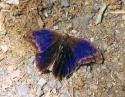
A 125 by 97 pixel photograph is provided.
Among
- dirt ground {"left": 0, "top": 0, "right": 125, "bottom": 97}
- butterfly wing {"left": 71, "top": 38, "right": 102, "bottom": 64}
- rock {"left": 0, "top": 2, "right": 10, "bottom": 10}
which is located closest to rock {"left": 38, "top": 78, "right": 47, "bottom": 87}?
dirt ground {"left": 0, "top": 0, "right": 125, "bottom": 97}

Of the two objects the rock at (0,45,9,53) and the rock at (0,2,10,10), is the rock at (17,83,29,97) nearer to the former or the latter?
the rock at (0,45,9,53)

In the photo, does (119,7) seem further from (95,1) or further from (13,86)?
(13,86)

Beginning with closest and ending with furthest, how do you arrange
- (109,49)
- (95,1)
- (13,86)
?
(13,86), (109,49), (95,1)

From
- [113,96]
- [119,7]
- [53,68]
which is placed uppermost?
[119,7]

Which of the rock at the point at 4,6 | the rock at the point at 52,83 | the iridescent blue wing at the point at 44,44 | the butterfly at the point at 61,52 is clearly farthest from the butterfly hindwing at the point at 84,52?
the rock at the point at 4,6

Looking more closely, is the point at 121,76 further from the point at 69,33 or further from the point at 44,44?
the point at 44,44

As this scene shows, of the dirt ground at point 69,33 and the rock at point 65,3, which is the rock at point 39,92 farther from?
the rock at point 65,3

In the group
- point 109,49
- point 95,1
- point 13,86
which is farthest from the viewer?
point 95,1

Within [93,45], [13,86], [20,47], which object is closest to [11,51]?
[20,47]
